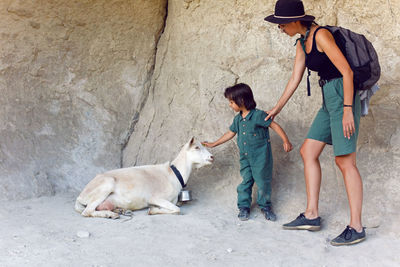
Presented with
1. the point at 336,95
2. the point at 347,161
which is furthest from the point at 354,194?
the point at 336,95

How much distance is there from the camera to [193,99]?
252 inches

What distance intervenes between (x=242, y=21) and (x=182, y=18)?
2.96 ft

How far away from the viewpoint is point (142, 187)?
551cm

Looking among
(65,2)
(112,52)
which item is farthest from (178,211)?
(65,2)

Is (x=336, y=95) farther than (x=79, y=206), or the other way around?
(x=79, y=206)

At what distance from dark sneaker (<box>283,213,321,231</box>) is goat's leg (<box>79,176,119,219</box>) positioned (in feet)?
5.59

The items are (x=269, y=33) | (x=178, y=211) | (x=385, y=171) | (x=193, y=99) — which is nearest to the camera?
(x=385, y=171)

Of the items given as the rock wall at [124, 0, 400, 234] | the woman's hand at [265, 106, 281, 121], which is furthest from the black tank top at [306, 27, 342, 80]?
the rock wall at [124, 0, 400, 234]

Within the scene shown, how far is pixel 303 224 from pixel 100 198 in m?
2.06

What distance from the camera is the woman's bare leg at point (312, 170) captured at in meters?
4.62

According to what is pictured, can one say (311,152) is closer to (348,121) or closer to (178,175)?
(348,121)

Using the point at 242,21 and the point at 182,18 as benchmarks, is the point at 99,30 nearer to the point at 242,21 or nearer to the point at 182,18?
the point at 182,18

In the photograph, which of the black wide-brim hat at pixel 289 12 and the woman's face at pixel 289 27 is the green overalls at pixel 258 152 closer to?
the woman's face at pixel 289 27

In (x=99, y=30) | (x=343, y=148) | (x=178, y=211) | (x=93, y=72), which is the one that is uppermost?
(x=99, y=30)
